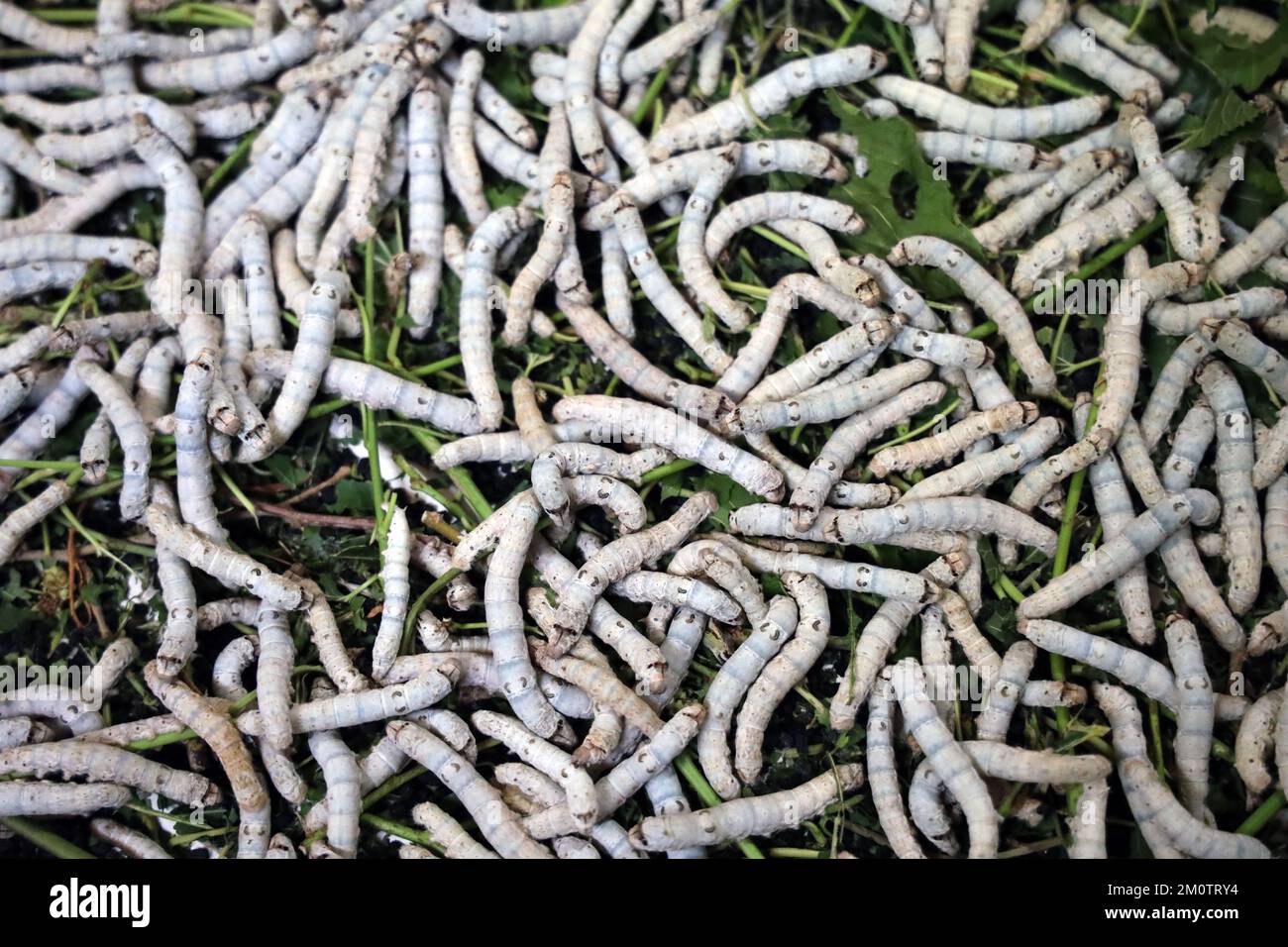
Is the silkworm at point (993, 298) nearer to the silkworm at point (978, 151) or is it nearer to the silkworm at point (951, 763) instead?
the silkworm at point (978, 151)

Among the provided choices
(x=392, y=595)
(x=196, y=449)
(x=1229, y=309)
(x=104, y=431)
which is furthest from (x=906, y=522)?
(x=104, y=431)

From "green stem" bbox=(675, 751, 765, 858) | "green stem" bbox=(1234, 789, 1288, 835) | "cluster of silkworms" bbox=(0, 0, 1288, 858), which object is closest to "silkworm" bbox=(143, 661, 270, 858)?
"cluster of silkworms" bbox=(0, 0, 1288, 858)

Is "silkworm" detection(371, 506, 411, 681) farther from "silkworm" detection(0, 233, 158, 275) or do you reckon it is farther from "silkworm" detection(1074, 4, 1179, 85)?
"silkworm" detection(1074, 4, 1179, 85)

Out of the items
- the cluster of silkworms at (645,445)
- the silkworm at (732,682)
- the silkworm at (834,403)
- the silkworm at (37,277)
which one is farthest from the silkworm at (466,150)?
the silkworm at (732,682)

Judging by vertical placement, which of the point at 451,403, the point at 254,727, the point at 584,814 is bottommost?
the point at 584,814

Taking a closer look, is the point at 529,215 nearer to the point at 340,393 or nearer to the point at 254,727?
the point at 340,393
